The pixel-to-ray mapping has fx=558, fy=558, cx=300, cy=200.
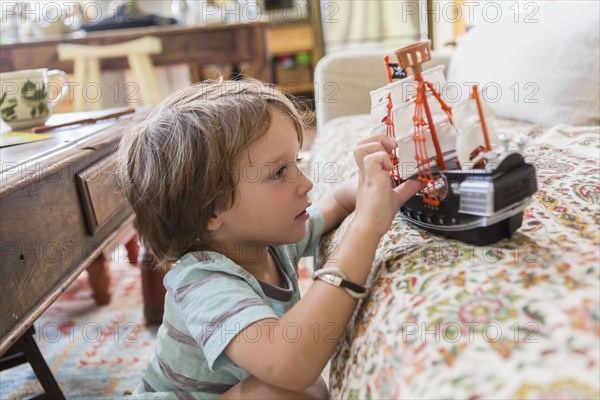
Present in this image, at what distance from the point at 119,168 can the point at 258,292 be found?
25 centimetres

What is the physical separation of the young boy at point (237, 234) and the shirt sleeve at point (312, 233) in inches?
3.1

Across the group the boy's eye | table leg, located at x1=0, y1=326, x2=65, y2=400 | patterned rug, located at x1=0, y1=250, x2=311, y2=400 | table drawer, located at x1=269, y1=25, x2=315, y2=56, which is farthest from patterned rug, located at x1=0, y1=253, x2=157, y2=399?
table drawer, located at x1=269, y1=25, x2=315, y2=56

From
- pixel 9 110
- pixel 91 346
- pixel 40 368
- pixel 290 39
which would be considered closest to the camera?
pixel 40 368

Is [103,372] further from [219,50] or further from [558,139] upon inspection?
[219,50]

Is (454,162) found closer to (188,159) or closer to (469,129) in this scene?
(469,129)

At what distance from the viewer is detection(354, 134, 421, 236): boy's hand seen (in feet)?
1.87

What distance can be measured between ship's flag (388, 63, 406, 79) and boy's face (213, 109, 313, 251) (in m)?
0.16

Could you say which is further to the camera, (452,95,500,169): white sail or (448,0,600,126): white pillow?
(448,0,600,126): white pillow

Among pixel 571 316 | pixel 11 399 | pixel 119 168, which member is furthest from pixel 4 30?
pixel 571 316

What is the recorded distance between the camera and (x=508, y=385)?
1.17 ft

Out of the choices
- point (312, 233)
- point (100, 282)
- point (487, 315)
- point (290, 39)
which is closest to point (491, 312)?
point (487, 315)

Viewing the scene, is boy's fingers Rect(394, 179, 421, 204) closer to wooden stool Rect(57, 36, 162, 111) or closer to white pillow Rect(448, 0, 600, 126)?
white pillow Rect(448, 0, 600, 126)

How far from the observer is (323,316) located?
1.80 feet

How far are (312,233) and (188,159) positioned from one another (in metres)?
0.27
